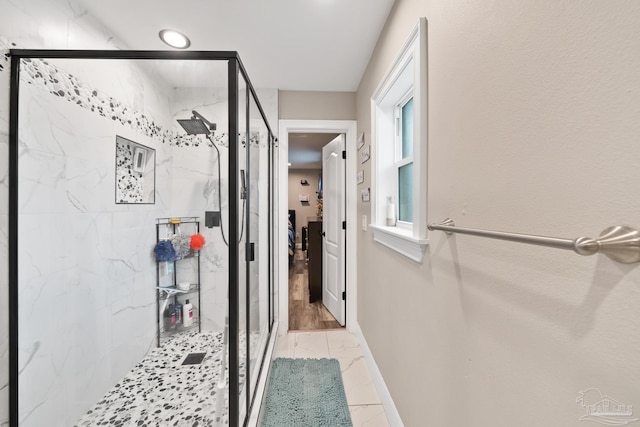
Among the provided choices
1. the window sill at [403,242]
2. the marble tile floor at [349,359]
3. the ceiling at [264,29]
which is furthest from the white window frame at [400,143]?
the marble tile floor at [349,359]

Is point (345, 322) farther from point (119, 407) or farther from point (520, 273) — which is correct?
point (520, 273)

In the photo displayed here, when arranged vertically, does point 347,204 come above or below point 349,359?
above

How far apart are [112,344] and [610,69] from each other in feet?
7.60

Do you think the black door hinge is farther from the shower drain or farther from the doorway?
the doorway

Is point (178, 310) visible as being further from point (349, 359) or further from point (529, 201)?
point (529, 201)

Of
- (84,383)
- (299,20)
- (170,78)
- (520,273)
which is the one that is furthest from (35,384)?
(299,20)

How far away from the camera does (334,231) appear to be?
113 inches

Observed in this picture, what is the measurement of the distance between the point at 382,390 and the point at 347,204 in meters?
1.58

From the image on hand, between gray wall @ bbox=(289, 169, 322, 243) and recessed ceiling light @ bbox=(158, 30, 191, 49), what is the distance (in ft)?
17.6

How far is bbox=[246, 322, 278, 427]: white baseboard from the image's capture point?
1396mm

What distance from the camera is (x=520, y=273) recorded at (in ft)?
1.96

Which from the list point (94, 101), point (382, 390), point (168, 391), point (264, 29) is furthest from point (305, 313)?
point (264, 29)

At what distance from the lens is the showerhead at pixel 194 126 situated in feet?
5.13

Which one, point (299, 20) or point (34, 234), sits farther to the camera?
point (299, 20)
